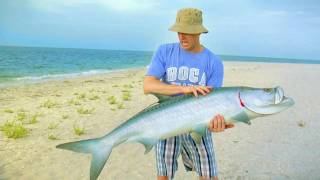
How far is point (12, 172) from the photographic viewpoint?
23.1 ft

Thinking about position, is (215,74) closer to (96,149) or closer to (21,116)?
(96,149)

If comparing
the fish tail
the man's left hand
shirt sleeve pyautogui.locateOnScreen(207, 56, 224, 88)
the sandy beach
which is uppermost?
shirt sleeve pyautogui.locateOnScreen(207, 56, 224, 88)

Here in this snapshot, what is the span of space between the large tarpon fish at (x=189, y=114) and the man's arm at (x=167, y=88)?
0.06m

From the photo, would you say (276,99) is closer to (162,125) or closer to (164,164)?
(162,125)

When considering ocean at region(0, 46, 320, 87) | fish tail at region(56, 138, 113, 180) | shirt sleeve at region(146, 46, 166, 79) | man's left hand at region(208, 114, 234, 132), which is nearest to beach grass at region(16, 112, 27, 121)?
shirt sleeve at region(146, 46, 166, 79)

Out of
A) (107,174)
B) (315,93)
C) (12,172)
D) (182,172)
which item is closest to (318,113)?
(315,93)

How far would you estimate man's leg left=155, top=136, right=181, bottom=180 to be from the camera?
464cm

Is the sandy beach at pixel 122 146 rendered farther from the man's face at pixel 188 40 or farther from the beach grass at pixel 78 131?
the man's face at pixel 188 40

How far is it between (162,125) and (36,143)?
5372 millimetres

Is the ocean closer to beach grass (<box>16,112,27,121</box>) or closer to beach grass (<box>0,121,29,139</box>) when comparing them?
beach grass (<box>16,112,27,121</box>)

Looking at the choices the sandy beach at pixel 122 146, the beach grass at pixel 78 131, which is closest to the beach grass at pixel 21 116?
the sandy beach at pixel 122 146

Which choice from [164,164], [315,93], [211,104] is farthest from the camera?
[315,93]

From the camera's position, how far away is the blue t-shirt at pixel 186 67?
448 cm

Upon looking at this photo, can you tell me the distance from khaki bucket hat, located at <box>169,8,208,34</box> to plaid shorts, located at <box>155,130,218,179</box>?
1174mm
